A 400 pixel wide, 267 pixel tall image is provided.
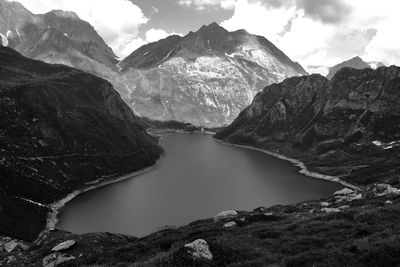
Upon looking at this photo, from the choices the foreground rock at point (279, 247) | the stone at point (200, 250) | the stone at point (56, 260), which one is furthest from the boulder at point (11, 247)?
the stone at point (200, 250)

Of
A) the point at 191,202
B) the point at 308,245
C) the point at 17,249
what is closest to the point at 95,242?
the point at 17,249

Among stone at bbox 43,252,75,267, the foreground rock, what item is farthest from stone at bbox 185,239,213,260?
stone at bbox 43,252,75,267

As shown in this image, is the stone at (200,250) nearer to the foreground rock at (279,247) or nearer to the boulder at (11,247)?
the foreground rock at (279,247)

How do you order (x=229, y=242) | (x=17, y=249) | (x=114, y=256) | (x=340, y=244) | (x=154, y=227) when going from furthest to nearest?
(x=154, y=227) → (x=17, y=249) → (x=114, y=256) → (x=229, y=242) → (x=340, y=244)

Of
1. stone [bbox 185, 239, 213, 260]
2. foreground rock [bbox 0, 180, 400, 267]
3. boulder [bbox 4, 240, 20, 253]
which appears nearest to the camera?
foreground rock [bbox 0, 180, 400, 267]

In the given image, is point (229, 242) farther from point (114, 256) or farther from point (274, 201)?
point (274, 201)

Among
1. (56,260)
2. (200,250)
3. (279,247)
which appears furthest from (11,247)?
(279,247)

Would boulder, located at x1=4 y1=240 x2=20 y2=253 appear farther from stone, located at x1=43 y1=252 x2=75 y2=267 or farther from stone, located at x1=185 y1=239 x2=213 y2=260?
stone, located at x1=185 y1=239 x2=213 y2=260

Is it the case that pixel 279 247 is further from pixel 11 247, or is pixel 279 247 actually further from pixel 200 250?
pixel 11 247
